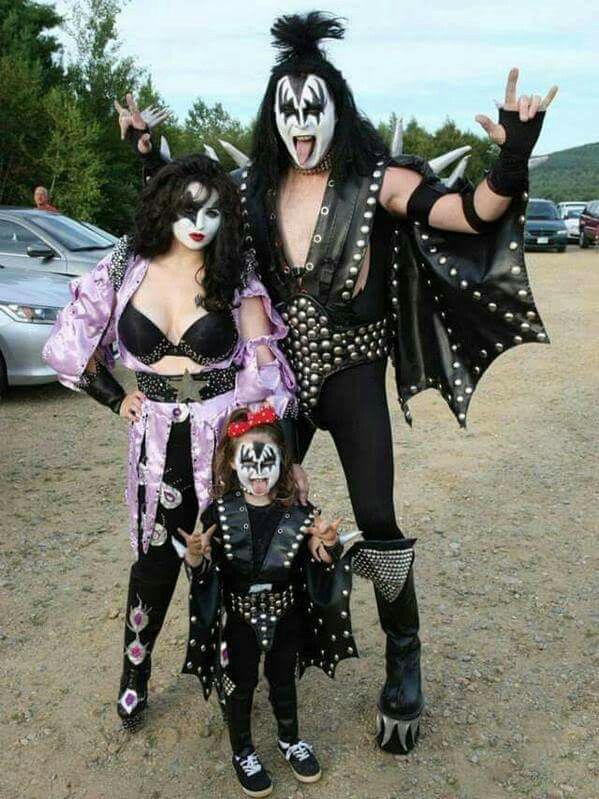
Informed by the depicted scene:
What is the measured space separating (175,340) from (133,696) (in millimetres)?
1264

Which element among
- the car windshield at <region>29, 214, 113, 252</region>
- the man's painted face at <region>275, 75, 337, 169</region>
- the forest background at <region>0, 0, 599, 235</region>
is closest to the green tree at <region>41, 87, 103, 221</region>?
the forest background at <region>0, 0, 599, 235</region>

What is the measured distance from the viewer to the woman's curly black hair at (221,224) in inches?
94.9

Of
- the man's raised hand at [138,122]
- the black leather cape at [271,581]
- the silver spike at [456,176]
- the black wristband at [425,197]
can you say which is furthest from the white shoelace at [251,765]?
the man's raised hand at [138,122]

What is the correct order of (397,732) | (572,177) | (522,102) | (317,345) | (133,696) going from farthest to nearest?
1. (572,177)
2. (133,696)
3. (397,732)
4. (317,345)
5. (522,102)

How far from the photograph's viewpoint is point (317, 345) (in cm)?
257

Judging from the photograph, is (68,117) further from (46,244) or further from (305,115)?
(305,115)

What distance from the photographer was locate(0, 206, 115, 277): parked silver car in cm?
847

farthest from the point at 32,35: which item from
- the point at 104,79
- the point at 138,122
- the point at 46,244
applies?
the point at 138,122

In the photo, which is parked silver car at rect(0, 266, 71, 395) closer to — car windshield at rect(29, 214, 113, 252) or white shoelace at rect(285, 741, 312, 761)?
car windshield at rect(29, 214, 113, 252)

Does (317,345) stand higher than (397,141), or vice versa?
(397,141)

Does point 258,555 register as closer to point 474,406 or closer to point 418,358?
point 418,358

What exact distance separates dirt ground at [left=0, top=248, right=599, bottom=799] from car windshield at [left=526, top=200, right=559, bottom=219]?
18462 millimetres

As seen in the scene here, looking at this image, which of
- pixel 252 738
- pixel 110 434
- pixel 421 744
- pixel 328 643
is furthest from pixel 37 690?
pixel 110 434

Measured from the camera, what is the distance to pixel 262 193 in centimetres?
263
